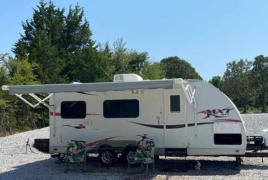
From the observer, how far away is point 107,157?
9281 mm

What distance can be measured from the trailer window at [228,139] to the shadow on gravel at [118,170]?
0.83 metres

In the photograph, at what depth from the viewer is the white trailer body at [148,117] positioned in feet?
27.7

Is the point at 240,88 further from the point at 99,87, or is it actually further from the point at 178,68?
the point at 99,87

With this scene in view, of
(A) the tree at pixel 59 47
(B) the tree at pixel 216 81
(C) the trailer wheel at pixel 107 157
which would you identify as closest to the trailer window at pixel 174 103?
(C) the trailer wheel at pixel 107 157

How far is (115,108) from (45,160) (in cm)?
356

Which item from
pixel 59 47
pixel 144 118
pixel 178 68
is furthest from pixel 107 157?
pixel 178 68

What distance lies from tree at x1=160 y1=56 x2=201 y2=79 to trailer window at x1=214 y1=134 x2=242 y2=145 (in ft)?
147

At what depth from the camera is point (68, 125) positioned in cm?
962

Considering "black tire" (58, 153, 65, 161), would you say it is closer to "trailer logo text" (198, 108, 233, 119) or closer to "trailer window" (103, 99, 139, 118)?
"trailer window" (103, 99, 139, 118)

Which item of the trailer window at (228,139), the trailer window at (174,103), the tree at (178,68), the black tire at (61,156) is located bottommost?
the black tire at (61,156)

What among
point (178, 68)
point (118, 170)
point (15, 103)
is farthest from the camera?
point (178, 68)

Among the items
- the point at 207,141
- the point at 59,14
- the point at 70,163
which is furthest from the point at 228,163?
the point at 59,14

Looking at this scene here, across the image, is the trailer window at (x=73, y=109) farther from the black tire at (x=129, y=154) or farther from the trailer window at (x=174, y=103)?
the trailer window at (x=174, y=103)

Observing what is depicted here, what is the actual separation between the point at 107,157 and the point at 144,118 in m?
1.68
